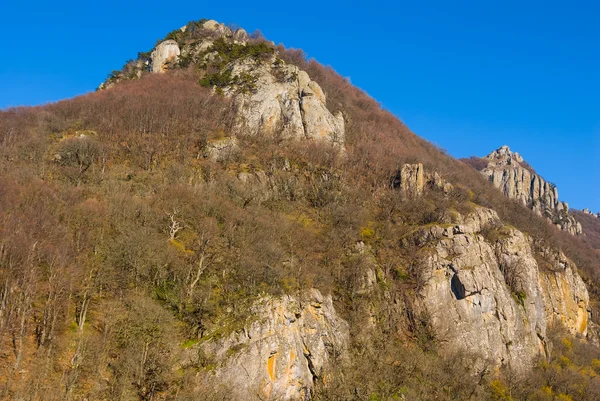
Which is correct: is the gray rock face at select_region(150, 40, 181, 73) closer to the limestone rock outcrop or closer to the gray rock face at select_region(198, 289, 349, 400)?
the limestone rock outcrop

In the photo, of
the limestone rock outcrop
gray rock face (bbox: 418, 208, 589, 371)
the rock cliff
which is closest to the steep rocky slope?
the limestone rock outcrop

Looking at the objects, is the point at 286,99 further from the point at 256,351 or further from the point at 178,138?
the point at 256,351

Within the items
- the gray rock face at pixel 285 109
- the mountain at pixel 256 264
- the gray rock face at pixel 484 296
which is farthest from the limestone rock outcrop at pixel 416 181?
the gray rock face at pixel 285 109

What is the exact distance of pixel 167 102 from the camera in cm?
6988

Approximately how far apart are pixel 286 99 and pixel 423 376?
5348 centimetres

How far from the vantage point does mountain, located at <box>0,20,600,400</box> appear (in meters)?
26.4

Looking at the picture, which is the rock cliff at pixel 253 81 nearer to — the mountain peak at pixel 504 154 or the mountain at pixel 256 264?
the mountain at pixel 256 264

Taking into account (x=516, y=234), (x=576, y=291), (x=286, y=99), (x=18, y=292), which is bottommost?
(x=18, y=292)

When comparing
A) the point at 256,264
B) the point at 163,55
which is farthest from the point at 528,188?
the point at 256,264

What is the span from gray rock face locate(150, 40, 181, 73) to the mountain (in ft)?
32.2

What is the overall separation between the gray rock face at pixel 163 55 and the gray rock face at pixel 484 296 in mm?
71034

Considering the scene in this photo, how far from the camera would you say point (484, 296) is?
4466 cm

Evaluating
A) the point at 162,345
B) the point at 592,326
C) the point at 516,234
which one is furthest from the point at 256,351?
the point at 592,326

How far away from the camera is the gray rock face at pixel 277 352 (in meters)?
28.1
